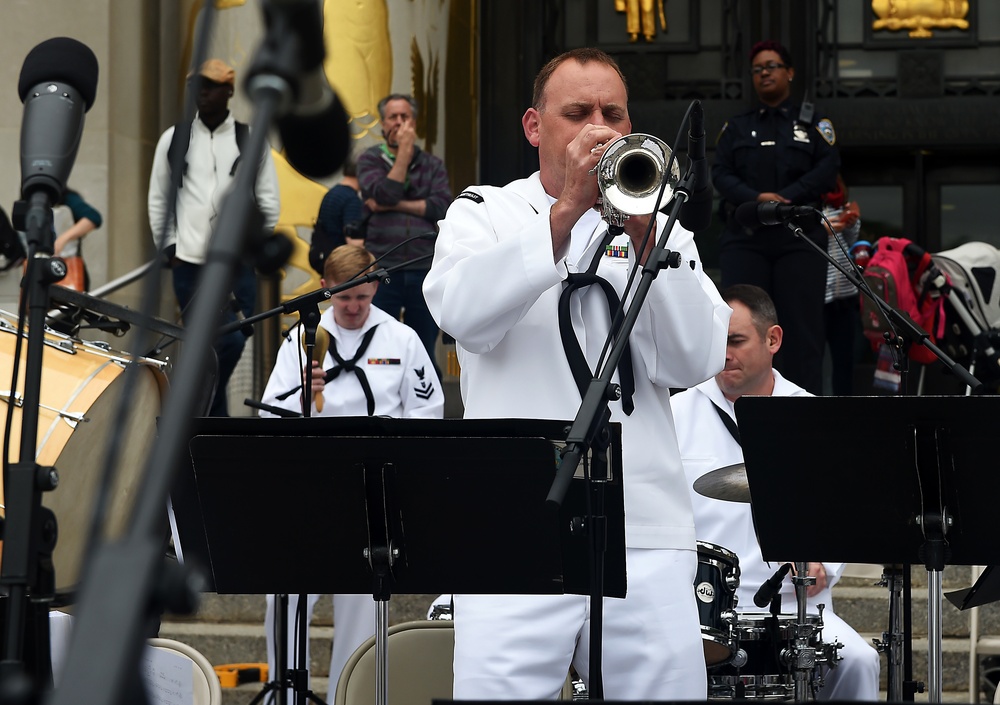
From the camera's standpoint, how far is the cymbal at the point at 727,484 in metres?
4.44

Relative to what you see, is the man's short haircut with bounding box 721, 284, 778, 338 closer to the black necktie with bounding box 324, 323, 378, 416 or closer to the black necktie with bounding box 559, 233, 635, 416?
the black necktie with bounding box 324, 323, 378, 416

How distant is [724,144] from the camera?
8.11 metres

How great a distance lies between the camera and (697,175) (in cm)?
308

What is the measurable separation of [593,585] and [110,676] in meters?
1.80

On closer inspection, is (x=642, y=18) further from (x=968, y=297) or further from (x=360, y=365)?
(x=360, y=365)

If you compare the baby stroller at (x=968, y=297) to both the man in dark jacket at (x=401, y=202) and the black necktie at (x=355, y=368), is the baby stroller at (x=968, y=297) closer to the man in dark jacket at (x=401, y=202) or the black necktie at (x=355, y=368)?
the man in dark jacket at (x=401, y=202)

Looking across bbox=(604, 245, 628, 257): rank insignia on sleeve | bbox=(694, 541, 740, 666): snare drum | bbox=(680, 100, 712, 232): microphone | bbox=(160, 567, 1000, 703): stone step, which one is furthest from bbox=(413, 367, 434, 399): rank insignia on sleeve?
bbox=(680, 100, 712, 232): microphone

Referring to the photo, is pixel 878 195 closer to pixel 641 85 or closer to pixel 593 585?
pixel 641 85

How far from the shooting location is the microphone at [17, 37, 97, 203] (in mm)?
2664

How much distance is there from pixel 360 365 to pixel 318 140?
5.20m

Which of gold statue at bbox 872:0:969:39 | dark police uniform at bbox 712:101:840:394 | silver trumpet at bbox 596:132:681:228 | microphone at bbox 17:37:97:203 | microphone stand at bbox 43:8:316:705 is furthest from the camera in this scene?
gold statue at bbox 872:0:969:39

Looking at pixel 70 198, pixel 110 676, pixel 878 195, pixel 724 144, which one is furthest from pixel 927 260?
pixel 110 676

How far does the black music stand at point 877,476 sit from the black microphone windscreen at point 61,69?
1.68m

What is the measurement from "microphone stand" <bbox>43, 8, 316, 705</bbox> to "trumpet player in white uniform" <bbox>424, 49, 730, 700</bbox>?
1727 mm
